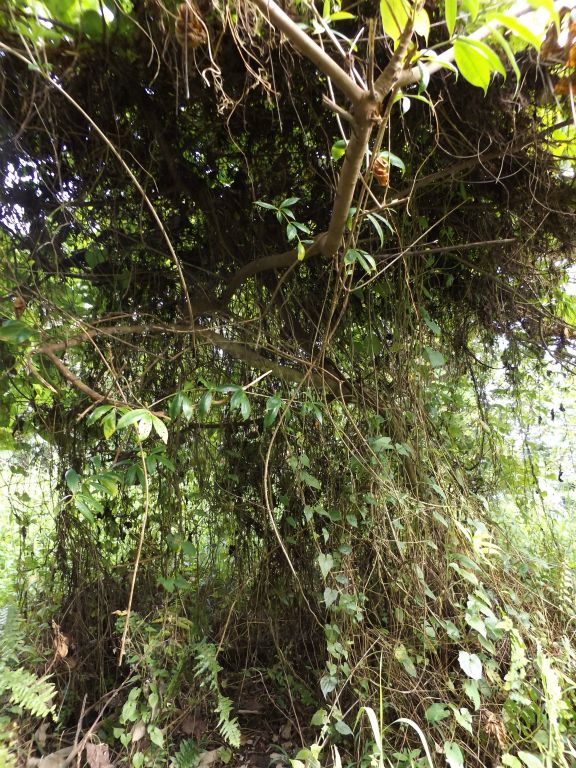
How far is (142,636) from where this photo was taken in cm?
169

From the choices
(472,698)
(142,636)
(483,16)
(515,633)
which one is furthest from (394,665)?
(483,16)

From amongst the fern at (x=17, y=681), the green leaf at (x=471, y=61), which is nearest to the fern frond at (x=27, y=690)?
the fern at (x=17, y=681)

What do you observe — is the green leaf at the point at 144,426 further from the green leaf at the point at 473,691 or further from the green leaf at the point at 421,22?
the green leaf at the point at 473,691

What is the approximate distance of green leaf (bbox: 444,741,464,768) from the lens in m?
1.37

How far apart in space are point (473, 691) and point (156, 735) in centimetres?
106

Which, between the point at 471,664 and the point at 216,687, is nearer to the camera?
the point at 471,664

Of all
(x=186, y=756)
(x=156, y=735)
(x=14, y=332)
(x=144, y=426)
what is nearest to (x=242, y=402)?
(x=144, y=426)

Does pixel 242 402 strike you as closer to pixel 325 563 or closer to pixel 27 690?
pixel 325 563

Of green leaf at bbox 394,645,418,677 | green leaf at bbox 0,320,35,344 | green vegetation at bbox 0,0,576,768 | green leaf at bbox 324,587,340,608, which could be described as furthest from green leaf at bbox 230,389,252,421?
green leaf at bbox 394,645,418,677

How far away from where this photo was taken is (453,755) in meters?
1.38

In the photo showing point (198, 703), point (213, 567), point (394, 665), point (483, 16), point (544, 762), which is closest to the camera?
point (483, 16)

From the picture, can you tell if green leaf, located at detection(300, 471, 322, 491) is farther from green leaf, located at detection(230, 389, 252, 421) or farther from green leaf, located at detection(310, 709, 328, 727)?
green leaf, located at detection(310, 709, 328, 727)

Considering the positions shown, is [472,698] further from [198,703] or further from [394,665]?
[198,703]

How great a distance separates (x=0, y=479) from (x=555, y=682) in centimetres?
224
